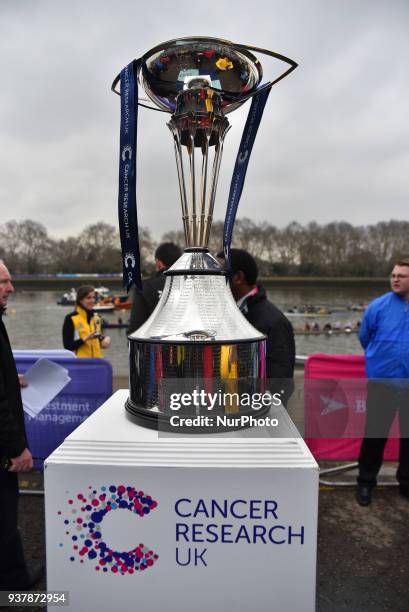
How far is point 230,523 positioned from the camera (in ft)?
3.90

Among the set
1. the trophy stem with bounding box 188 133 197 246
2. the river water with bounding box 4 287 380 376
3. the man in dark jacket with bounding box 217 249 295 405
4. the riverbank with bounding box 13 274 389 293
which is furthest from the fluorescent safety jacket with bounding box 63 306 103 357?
the riverbank with bounding box 13 274 389 293

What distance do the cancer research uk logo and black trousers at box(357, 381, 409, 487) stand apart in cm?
217

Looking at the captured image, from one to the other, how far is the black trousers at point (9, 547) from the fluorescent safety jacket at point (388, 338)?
2309mm

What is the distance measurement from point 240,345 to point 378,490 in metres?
2.32

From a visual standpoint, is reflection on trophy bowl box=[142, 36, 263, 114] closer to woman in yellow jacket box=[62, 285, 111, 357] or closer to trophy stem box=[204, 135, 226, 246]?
trophy stem box=[204, 135, 226, 246]

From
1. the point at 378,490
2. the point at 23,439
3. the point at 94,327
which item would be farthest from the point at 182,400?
the point at 94,327

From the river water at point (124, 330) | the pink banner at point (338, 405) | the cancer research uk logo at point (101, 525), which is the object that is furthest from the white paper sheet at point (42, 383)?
the river water at point (124, 330)

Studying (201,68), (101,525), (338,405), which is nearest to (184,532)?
(101,525)

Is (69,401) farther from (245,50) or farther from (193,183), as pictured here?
(245,50)

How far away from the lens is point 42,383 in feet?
8.03

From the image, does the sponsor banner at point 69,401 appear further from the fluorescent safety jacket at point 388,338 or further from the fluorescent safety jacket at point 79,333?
the fluorescent safety jacket at point 388,338

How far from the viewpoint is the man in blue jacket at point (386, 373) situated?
2764mm

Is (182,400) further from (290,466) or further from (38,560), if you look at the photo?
(38,560)

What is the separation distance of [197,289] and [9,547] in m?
1.52
